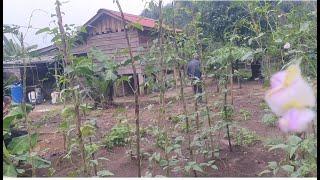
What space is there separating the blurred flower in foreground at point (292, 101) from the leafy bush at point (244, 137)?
2.03 m

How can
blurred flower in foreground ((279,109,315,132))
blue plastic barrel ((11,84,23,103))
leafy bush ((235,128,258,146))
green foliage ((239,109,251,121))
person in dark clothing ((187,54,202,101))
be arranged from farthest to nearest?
green foliage ((239,109,251,121)), person in dark clothing ((187,54,202,101)), leafy bush ((235,128,258,146)), blue plastic barrel ((11,84,23,103)), blurred flower in foreground ((279,109,315,132))

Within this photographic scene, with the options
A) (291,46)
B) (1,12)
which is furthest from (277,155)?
(1,12)

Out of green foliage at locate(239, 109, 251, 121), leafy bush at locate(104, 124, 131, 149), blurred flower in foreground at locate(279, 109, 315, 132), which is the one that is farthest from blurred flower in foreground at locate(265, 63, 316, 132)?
green foliage at locate(239, 109, 251, 121)

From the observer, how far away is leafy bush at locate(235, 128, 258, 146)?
247cm

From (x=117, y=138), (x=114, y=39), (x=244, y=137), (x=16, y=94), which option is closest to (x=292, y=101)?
(x=16, y=94)

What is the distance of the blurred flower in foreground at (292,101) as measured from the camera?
1.47 feet

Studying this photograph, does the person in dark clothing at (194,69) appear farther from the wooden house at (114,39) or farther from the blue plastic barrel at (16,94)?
the blue plastic barrel at (16,94)

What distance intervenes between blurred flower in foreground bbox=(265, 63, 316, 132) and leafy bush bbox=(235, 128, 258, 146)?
6.64 feet

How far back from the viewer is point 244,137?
255 cm

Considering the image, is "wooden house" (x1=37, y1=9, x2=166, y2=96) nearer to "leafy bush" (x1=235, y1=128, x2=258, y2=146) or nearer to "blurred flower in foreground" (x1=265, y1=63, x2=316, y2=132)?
"leafy bush" (x1=235, y1=128, x2=258, y2=146)

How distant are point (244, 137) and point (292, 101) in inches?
84.6

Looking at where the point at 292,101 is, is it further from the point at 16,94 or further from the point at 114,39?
the point at 114,39

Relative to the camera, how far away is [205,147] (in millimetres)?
2270

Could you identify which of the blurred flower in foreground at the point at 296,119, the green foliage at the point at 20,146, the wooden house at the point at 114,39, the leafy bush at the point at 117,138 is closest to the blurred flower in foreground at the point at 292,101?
the blurred flower in foreground at the point at 296,119
